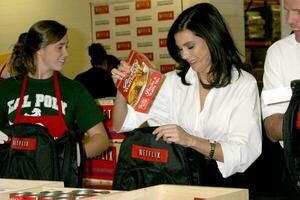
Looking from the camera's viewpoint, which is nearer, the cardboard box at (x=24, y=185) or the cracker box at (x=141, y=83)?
the cardboard box at (x=24, y=185)

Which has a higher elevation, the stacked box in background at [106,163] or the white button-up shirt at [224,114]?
the white button-up shirt at [224,114]

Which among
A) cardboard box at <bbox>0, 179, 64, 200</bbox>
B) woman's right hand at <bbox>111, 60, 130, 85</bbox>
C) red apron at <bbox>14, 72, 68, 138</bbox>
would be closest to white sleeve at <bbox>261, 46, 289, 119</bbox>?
woman's right hand at <bbox>111, 60, 130, 85</bbox>

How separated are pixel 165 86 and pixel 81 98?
694 millimetres

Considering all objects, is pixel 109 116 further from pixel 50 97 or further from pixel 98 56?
pixel 98 56

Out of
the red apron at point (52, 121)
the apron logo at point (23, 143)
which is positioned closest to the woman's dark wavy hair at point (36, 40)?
the red apron at point (52, 121)

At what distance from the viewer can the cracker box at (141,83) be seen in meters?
2.76

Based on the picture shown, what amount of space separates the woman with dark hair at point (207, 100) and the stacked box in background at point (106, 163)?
1657 mm

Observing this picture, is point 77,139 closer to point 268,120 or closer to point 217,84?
point 217,84

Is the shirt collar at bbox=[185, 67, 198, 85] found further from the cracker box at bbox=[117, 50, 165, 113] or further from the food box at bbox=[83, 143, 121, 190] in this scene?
the food box at bbox=[83, 143, 121, 190]

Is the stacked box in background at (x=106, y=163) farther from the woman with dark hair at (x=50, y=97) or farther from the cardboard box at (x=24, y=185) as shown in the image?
the cardboard box at (x=24, y=185)

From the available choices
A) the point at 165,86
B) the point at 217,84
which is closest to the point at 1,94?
the point at 165,86

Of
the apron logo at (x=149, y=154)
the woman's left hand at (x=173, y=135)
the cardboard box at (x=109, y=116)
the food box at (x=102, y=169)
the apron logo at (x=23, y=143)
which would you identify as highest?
the woman's left hand at (x=173, y=135)

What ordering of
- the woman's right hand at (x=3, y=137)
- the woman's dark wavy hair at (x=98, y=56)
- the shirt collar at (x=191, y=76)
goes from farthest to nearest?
the woman's dark wavy hair at (x=98, y=56) < the woman's right hand at (x=3, y=137) < the shirt collar at (x=191, y=76)

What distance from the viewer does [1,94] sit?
368 centimetres
